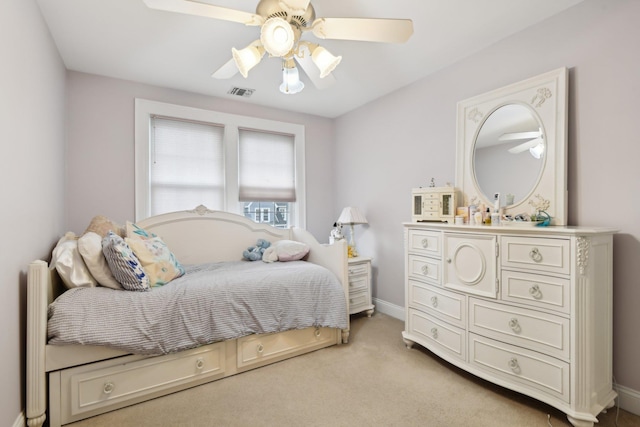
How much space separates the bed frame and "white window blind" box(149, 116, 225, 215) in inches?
13.9

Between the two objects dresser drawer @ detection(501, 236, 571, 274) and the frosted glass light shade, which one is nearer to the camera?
dresser drawer @ detection(501, 236, 571, 274)

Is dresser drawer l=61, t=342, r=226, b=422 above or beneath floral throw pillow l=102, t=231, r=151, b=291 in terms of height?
beneath

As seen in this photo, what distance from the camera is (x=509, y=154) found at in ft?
7.21

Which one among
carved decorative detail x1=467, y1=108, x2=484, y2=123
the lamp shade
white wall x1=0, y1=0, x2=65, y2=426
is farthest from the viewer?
the lamp shade

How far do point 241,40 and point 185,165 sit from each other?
4.93 ft

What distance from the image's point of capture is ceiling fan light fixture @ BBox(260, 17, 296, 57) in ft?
4.60

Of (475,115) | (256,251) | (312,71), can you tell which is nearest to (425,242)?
(475,115)

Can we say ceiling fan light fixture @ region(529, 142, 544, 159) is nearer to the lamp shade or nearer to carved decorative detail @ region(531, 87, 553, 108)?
carved decorative detail @ region(531, 87, 553, 108)

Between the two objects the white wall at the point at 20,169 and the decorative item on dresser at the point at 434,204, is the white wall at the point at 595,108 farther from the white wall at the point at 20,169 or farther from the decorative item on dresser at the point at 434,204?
the white wall at the point at 20,169

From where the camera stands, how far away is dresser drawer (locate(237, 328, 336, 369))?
2150 millimetres

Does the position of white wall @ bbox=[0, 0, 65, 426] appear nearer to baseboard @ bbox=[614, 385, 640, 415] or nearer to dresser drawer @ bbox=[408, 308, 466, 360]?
dresser drawer @ bbox=[408, 308, 466, 360]

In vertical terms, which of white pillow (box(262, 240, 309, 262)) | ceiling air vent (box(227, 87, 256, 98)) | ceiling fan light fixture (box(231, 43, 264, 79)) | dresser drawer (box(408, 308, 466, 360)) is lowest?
dresser drawer (box(408, 308, 466, 360))

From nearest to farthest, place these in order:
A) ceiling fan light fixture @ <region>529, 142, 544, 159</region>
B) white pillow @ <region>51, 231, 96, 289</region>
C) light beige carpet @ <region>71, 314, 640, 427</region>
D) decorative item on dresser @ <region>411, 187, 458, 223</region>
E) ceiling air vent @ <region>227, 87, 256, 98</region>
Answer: light beige carpet @ <region>71, 314, 640, 427</region> → white pillow @ <region>51, 231, 96, 289</region> → ceiling fan light fixture @ <region>529, 142, 544, 159</region> → decorative item on dresser @ <region>411, 187, 458, 223</region> → ceiling air vent @ <region>227, 87, 256, 98</region>

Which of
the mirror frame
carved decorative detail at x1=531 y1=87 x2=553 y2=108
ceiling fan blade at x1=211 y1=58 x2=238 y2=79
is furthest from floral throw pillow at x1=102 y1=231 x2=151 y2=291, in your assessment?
carved decorative detail at x1=531 y1=87 x2=553 y2=108
